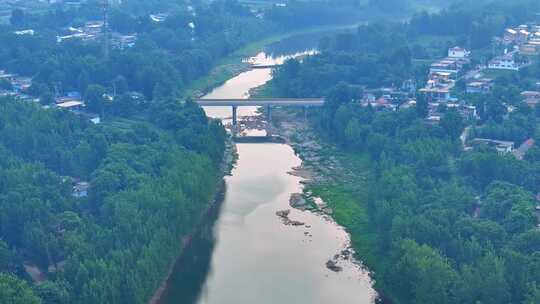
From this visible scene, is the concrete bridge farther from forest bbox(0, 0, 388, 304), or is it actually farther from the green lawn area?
the green lawn area

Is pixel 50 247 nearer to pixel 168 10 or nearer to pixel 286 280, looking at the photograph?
pixel 286 280

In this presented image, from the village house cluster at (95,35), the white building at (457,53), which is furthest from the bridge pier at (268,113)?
the village house cluster at (95,35)

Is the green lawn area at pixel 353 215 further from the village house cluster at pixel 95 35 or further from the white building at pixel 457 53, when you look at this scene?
the village house cluster at pixel 95 35

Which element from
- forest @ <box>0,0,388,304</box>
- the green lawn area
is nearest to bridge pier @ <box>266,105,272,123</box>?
forest @ <box>0,0,388,304</box>

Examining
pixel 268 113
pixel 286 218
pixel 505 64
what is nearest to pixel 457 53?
pixel 505 64

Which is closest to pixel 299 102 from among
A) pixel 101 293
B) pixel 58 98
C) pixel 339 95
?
pixel 339 95
